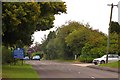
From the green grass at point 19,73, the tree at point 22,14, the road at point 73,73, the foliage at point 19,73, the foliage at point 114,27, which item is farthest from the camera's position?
the foliage at point 114,27

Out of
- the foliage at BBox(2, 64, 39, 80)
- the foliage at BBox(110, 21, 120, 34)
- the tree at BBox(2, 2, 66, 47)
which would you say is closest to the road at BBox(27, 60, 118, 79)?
the foliage at BBox(2, 64, 39, 80)

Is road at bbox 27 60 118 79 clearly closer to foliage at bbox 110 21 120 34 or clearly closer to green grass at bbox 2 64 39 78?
green grass at bbox 2 64 39 78

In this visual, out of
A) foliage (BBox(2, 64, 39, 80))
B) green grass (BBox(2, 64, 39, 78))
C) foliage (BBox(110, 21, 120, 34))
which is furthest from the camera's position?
foliage (BBox(110, 21, 120, 34))

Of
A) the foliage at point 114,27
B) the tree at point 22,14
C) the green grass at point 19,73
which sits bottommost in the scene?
the green grass at point 19,73

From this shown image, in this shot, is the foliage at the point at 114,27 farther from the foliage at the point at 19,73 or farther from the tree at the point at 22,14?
the tree at the point at 22,14

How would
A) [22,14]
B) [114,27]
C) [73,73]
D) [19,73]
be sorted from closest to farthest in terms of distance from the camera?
[22,14]
[19,73]
[73,73]
[114,27]

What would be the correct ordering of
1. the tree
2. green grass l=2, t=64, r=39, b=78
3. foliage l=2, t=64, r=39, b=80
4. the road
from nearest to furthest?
1. the tree
2. foliage l=2, t=64, r=39, b=80
3. green grass l=2, t=64, r=39, b=78
4. the road

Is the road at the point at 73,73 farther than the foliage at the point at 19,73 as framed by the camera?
Yes

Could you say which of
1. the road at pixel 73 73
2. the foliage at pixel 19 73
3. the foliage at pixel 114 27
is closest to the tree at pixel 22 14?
the foliage at pixel 19 73

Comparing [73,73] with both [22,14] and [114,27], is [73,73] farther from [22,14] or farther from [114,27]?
[114,27]

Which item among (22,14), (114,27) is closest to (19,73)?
(22,14)

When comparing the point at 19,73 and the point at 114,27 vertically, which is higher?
the point at 114,27

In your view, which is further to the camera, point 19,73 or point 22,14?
point 19,73

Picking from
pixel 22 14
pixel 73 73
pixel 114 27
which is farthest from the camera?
pixel 114 27
